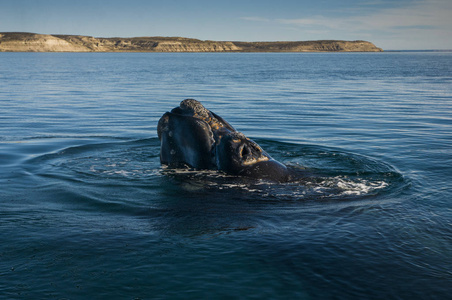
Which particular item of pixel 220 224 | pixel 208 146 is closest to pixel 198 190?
pixel 208 146

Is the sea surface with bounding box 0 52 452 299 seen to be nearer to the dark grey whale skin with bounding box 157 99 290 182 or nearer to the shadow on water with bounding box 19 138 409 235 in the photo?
the shadow on water with bounding box 19 138 409 235

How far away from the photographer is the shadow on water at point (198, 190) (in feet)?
22.0

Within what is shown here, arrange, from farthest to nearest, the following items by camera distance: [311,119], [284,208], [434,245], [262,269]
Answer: [311,119], [284,208], [434,245], [262,269]

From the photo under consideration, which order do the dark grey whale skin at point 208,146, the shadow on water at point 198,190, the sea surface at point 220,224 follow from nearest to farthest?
the sea surface at point 220,224
the shadow on water at point 198,190
the dark grey whale skin at point 208,146

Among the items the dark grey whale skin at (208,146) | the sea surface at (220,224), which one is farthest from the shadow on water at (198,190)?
the dark grey whale skin at (208,146)

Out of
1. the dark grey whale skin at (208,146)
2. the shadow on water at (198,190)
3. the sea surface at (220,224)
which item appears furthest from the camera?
the dark grey whale skin at (208,146)

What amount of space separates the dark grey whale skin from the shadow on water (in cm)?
16

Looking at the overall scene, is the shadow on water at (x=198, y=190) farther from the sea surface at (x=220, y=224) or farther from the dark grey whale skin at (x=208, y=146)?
the dark grey whale skin at (x=208, y=146)

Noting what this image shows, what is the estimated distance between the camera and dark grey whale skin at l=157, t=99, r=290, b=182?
7.40 m

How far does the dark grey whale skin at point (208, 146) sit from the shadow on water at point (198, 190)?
16cm

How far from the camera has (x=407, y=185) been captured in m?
8.76

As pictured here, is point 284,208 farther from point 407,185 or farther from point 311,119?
point 311,119

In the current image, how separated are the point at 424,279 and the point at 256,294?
66.1 inches

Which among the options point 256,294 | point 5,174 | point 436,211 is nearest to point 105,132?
point 5,174
